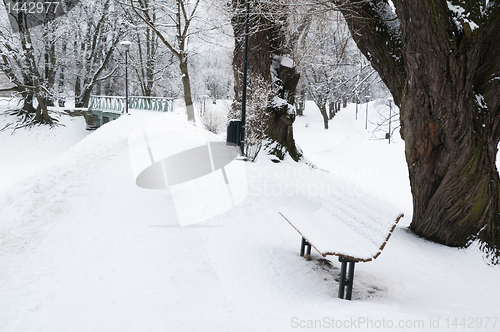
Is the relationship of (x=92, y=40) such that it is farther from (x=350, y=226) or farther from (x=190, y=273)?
(x=350, y=226)

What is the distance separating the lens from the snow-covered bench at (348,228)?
320cm

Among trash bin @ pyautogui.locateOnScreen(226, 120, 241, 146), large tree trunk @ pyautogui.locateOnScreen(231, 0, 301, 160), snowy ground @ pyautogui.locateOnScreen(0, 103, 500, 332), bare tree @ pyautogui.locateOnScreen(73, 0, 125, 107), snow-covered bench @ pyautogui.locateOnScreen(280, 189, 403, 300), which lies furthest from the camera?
bare tree @ pyautogui.locateOnScreen(73, 0, 125, 107)

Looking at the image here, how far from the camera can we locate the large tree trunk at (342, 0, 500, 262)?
4.71 m

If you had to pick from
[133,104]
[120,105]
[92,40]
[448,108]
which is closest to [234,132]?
[448,108]

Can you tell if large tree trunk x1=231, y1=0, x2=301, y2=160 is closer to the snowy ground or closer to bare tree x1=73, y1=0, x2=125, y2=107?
the snowy ground

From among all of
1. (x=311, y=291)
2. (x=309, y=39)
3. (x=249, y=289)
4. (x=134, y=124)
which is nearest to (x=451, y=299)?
(x=311, y=291)

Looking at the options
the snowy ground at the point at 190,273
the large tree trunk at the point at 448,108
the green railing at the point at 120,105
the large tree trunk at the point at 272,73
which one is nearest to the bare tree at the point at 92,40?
the green railing at the point at 120,105

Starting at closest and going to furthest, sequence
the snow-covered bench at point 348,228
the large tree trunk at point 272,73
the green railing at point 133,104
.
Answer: the snow-covered bench at point 348,228 → the large tree trunk at point 272,73 → the green railing at point 133,104

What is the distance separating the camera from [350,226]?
3.78 meters

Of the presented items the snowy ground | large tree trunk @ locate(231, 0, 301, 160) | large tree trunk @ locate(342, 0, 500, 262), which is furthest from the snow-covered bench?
large tree trunk @ locate(231, 0, 301, 160)

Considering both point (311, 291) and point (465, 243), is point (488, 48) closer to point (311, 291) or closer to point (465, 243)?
point (465, 243)

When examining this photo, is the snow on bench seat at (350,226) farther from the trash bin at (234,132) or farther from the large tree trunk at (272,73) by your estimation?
the large tree trunk at (272,73)

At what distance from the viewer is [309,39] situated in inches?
500

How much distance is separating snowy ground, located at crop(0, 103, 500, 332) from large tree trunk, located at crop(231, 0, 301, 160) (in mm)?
4255
